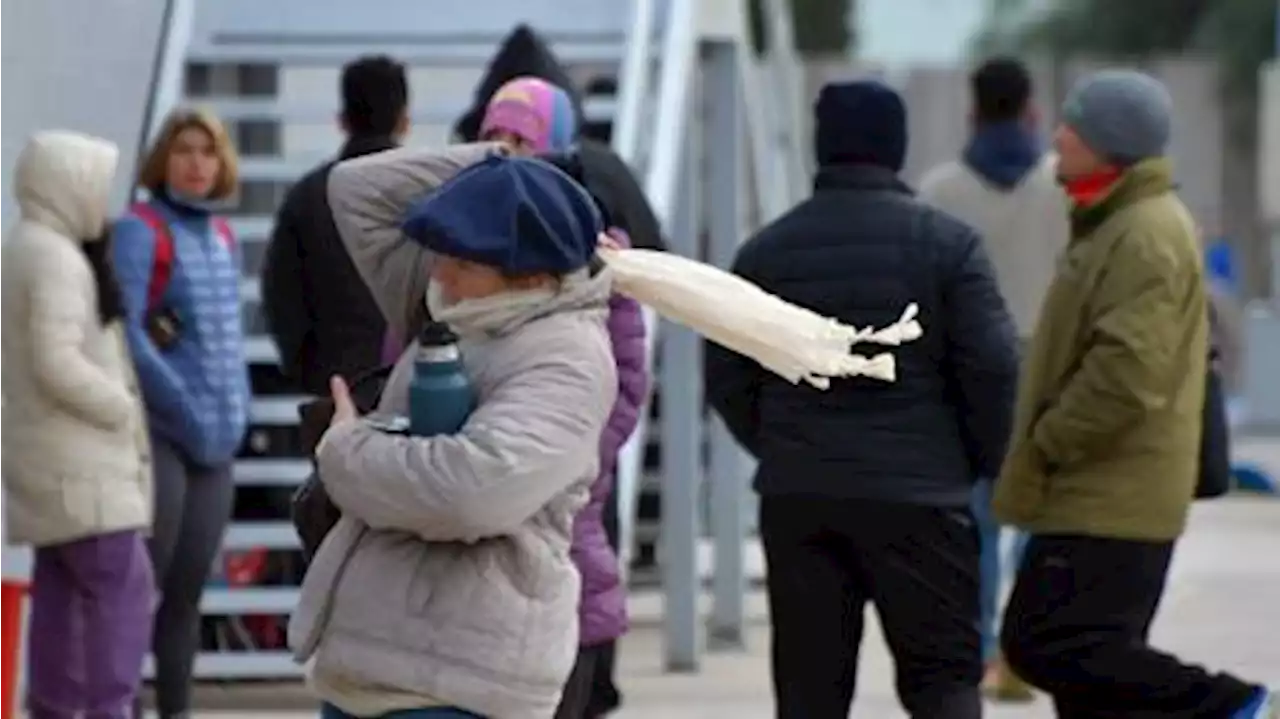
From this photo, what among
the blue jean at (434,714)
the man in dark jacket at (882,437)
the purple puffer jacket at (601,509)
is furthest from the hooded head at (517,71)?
the blue jean at (434,714)

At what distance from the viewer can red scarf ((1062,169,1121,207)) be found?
8891mm

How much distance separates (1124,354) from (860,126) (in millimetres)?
814

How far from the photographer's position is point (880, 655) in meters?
13.2

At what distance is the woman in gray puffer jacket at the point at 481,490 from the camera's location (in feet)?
19.2

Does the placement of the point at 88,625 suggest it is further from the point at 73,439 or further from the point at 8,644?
the point at 8,644

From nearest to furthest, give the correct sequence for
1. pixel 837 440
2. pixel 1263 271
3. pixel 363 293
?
1. pixel 837 440
2. pixel 363 293
3. pixel 1263 271

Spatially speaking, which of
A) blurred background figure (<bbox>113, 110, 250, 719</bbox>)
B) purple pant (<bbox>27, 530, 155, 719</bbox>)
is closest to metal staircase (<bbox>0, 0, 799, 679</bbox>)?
blurred background figure (<bbox>113, 110, 250, 719</bbox>)

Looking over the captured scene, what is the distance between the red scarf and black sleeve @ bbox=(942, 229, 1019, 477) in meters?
0.65

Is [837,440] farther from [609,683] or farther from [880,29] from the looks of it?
[880,29]

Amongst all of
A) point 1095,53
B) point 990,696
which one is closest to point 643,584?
point 990,696

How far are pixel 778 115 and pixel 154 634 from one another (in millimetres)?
6652

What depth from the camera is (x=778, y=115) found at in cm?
1644

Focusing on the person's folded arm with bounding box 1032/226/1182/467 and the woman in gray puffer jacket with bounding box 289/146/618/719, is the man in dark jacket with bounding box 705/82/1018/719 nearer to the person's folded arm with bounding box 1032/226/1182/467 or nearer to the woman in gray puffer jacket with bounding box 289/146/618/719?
the person's folded arm with bounding box 1032/226/1182/467

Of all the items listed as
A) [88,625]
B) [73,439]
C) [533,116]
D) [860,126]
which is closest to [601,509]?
[533,116]
